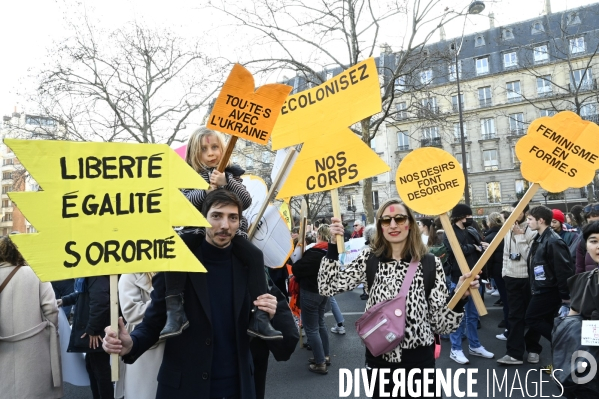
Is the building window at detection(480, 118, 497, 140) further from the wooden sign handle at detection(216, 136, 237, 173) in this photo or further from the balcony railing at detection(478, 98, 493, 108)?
the wooden sign handle at detection(216, 136, 237, 173)

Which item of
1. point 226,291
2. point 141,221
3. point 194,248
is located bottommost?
point 226,291

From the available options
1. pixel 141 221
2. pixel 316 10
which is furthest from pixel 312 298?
pixel 316 10

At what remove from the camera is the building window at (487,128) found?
3947 centimetres

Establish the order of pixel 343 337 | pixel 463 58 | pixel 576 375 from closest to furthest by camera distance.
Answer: pixel 576 375
pixel 343 337
pixel 463 58

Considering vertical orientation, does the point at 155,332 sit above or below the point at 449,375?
above

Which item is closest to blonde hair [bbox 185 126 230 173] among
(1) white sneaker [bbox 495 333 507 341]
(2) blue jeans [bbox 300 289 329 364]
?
(2) blue jeans [bbox 300 289 329 364]

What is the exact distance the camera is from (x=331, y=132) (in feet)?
9.69

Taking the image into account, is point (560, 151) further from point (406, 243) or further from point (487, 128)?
point (487, 128)

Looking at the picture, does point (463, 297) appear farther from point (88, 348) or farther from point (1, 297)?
point (1, 297)

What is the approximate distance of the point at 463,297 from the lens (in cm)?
269

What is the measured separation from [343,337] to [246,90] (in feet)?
17.7

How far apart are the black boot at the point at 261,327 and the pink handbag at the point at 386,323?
760mm

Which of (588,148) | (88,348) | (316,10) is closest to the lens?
(588,148)

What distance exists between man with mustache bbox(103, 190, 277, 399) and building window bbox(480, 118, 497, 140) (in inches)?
1655
